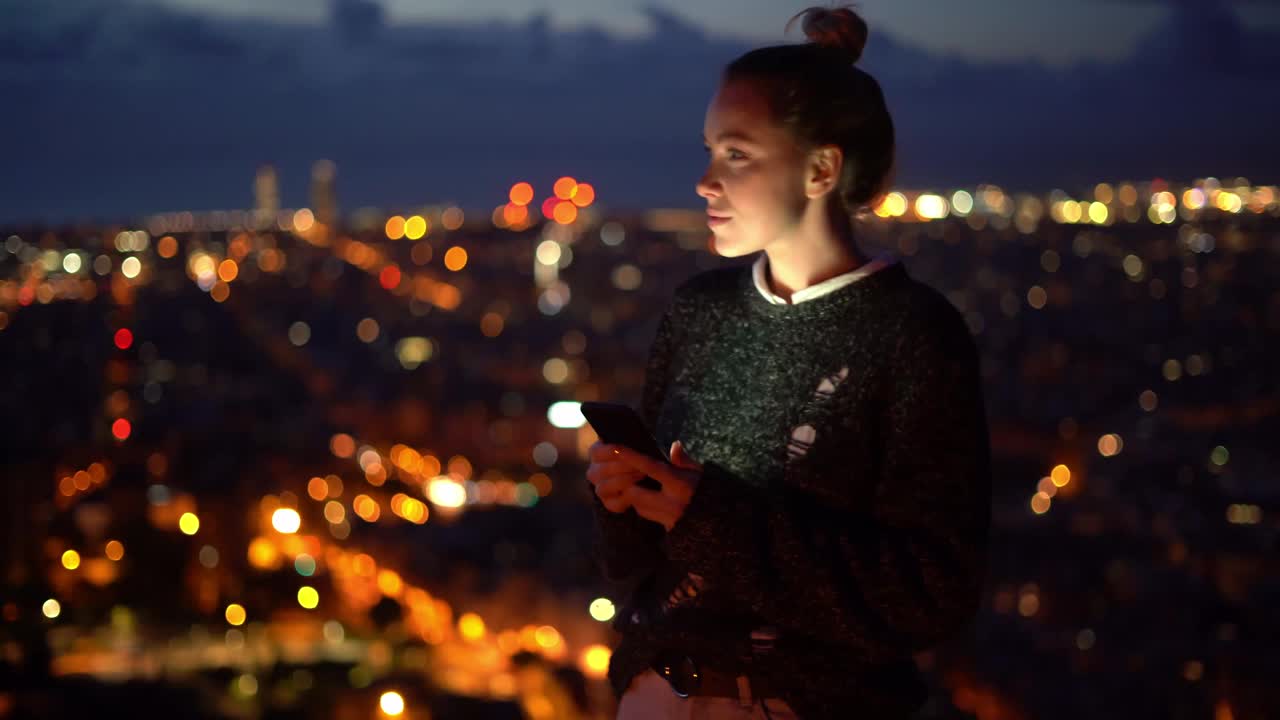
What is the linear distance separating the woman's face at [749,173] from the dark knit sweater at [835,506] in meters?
0.09

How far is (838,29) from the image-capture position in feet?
4.74

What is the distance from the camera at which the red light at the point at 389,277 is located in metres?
39.4

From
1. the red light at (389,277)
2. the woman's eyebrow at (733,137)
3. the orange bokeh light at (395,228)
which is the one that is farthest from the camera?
the orange bokeh light at (395,228)

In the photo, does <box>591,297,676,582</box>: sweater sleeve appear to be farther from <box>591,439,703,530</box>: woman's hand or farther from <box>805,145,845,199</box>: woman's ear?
<box>805,145,845,199</box>: woman's ear

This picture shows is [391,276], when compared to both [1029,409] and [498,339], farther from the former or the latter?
[1029,409]

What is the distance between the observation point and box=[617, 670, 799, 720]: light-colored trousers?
52.5 inches

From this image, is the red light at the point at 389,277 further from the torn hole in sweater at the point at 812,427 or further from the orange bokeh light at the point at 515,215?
the torn hole in sweater at the point at 812,427

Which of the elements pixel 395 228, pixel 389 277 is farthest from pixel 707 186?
pixel 395 228

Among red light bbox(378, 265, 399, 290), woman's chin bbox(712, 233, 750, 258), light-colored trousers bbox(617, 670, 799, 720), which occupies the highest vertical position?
woman's chin bbox(712, 233, 750, 258)

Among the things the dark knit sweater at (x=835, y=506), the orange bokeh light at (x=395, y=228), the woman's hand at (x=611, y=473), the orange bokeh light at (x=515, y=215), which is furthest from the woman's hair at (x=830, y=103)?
the orange bokeh light at (x=395, y=228)

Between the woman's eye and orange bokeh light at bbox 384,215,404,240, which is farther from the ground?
the woman's eye

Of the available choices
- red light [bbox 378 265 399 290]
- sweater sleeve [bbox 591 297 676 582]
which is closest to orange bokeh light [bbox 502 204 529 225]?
red light [bbox 378 265 399 290]

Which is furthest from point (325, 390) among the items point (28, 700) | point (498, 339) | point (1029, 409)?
point (28, 700)

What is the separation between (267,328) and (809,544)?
30.2 metres
